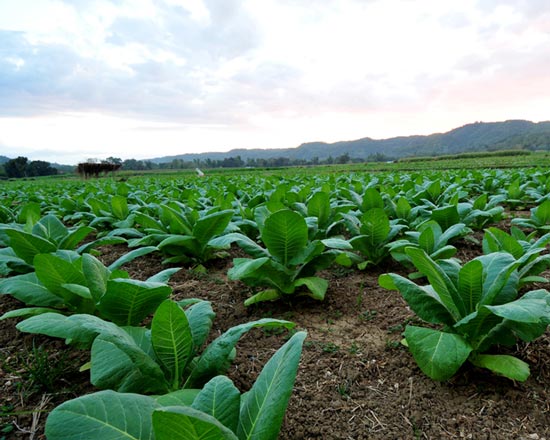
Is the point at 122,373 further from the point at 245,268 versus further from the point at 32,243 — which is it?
the point at 32,243

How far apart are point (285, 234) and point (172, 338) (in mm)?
954

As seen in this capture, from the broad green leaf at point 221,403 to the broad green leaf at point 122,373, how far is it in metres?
0.37

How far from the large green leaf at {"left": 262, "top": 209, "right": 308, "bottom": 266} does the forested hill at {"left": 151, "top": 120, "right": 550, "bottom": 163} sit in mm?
131720

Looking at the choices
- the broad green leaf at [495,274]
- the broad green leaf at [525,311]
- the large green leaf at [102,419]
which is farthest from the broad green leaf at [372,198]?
the large green leaf at [102,419]

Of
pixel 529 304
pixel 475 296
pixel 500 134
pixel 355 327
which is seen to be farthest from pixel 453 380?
pixel 500 134

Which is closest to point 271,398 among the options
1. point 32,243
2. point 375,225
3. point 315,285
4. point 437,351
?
point 437,351

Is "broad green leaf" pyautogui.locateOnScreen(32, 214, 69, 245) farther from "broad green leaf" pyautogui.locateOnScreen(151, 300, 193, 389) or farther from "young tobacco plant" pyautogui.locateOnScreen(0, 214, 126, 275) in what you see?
"broad green leaf" pyautogui.locateOnScreen(151, 300, 193, 389)

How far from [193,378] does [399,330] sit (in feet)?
3.61

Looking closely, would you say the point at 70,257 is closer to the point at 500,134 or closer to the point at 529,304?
the point at 529,304

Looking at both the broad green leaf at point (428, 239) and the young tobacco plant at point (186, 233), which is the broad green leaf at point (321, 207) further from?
the broad green leaf at point (428, 239)

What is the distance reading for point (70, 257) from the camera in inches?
86.5

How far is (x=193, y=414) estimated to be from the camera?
0.67 m

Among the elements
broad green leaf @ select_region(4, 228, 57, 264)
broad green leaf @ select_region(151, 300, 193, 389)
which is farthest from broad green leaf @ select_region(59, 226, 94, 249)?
broad green leaf @ select_region(151, 300, 193, 389)

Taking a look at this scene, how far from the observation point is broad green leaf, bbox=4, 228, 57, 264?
2.16m
